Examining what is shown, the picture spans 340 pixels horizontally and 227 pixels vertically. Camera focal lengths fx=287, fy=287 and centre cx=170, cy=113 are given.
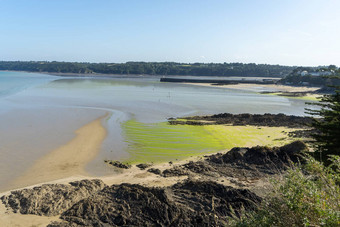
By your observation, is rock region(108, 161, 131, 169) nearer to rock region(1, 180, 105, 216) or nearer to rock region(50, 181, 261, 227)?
rock region(1, 180, 105, 216)

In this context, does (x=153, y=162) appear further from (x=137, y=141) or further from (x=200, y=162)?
(x=137, y=141)

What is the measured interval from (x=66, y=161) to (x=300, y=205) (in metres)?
12.8

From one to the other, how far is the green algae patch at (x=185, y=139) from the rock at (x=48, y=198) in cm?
473

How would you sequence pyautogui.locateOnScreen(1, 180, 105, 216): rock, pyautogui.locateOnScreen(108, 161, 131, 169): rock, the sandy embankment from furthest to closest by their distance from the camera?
1. pyautogui.locateOnScreen(108, 161, 131, 169): rock
2. the sandy embankment
3. pyautogui.locateOnScreen(1, 180, 105, 216): rock

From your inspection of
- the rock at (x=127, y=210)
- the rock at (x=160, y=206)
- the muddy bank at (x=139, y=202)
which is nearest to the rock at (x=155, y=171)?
the muddy bank at (x=139, y=202)

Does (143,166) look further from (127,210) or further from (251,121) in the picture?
(251,121)

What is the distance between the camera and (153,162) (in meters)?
15.2

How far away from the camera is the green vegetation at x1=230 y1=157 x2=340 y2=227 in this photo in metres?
4.87

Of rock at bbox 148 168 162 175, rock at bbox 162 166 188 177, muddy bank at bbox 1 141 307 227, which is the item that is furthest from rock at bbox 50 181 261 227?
rock at bbox 148 168 162 175

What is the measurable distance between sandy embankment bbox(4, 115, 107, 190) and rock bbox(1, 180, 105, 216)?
1.95 meters

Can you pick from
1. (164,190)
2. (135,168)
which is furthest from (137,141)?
(164,190)

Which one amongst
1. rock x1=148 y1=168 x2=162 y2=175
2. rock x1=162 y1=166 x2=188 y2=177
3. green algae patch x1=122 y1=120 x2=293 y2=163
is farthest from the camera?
green algae patch x1=122 y1=120 x2=293 y2=163

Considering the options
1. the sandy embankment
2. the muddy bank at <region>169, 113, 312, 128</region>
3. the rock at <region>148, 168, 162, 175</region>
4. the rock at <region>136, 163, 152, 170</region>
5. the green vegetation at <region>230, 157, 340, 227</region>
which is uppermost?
the green vegetation at <region>230, 157, 340, 227</region>

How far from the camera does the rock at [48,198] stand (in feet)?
31.4
